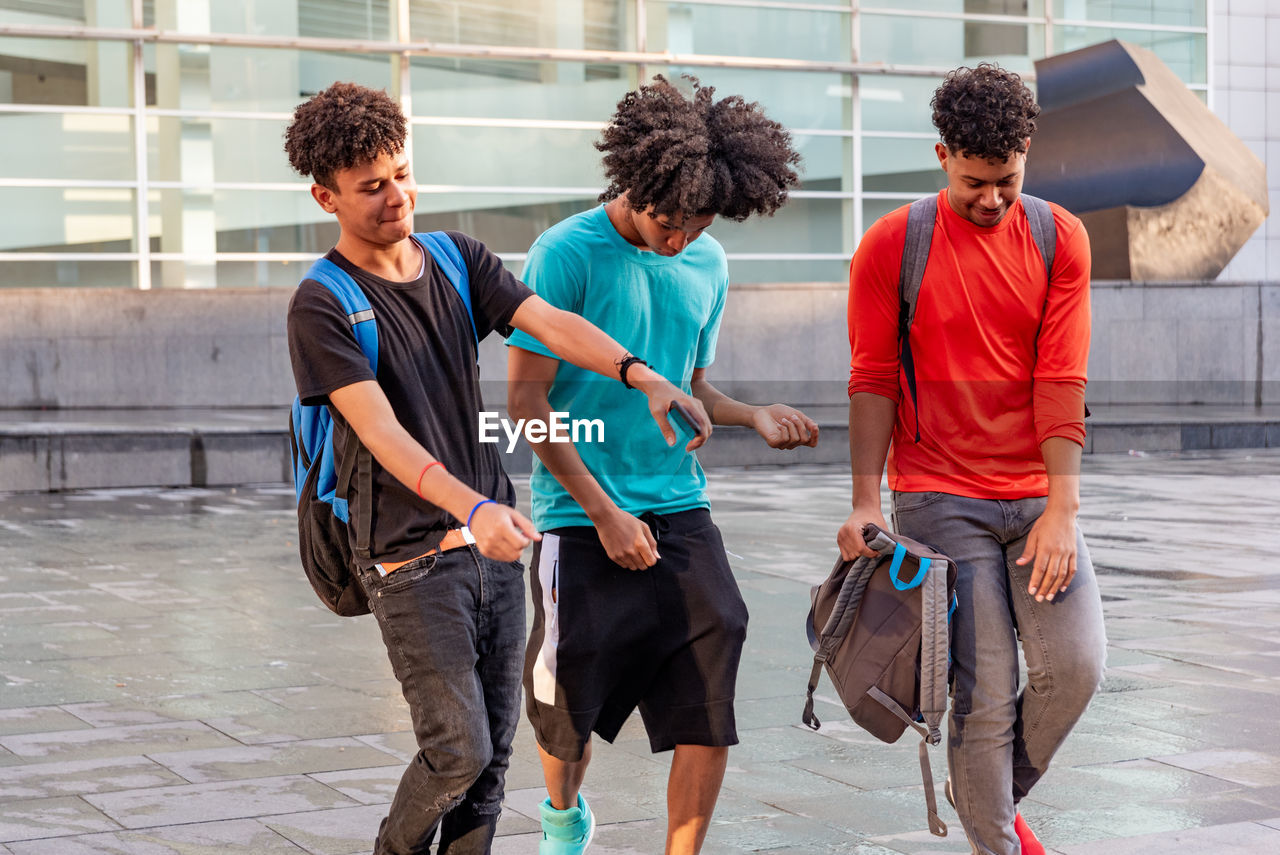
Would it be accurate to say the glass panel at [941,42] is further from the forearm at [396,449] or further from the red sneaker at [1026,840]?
the forearm at [396,449]

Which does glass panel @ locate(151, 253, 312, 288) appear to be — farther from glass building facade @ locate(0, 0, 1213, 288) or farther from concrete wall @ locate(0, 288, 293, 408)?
concrete wall @ locate(0, 288, 293, 408)

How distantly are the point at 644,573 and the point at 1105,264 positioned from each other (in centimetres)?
1776

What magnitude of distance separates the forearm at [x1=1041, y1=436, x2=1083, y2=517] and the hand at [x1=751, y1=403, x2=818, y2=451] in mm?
589

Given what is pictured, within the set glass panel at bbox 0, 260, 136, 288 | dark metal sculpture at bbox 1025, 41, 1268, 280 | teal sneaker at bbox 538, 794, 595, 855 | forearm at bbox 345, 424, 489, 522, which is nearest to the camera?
forearm at bbox 345, 424, 489, 522

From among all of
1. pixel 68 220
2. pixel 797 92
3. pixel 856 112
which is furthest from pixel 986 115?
pixel 856 112

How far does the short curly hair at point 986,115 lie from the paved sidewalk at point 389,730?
1721 millimetres

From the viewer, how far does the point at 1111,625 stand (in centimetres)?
704

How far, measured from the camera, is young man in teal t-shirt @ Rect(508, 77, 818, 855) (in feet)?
11.0

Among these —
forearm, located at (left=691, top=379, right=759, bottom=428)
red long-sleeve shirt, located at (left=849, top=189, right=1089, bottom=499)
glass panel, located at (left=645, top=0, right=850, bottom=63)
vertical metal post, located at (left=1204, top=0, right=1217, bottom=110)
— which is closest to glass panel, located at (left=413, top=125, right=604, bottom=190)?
glass panel, located at (left=645, top=0, right=850, bottom=63)

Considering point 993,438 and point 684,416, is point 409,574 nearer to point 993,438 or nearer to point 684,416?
point 684,416

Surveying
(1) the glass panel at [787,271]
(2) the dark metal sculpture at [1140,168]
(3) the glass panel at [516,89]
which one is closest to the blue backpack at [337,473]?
(2) the dark metal sculpture at [1140,168]

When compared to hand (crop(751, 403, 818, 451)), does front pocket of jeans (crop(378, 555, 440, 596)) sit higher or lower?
lower

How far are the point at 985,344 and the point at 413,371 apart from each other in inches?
49.4

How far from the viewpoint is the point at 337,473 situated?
313 cm
